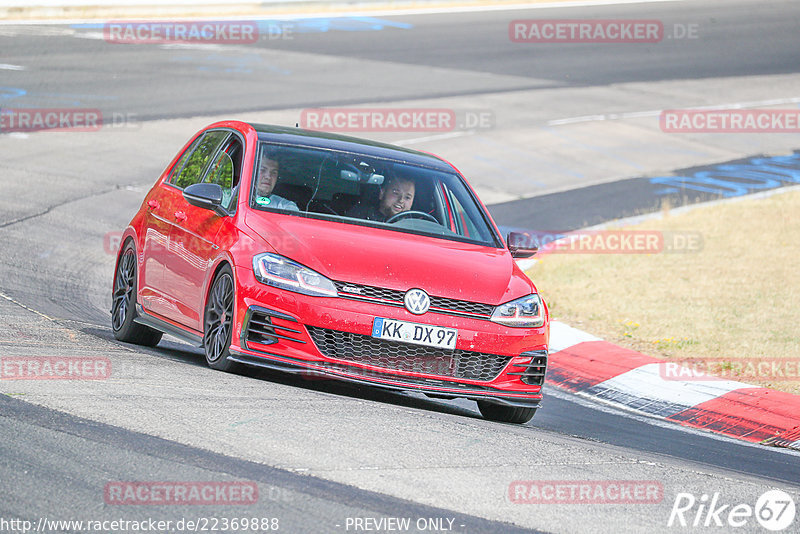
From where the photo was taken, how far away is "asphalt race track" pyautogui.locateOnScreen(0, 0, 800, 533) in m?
5.03

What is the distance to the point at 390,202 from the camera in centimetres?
807

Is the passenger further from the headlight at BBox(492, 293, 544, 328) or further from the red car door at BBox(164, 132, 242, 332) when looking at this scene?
the headlight at BBox(492, 293, 544, 328)

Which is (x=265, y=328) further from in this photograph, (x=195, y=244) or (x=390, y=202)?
(x=390, y=202)

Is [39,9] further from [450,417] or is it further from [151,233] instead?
[450,417]

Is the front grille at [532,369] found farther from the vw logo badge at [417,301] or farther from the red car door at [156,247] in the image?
the red car door at [156,247]

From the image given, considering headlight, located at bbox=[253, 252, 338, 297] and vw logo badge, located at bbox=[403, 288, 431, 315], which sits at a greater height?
headlight, located at bbox=[253, 252, 338, 297]
